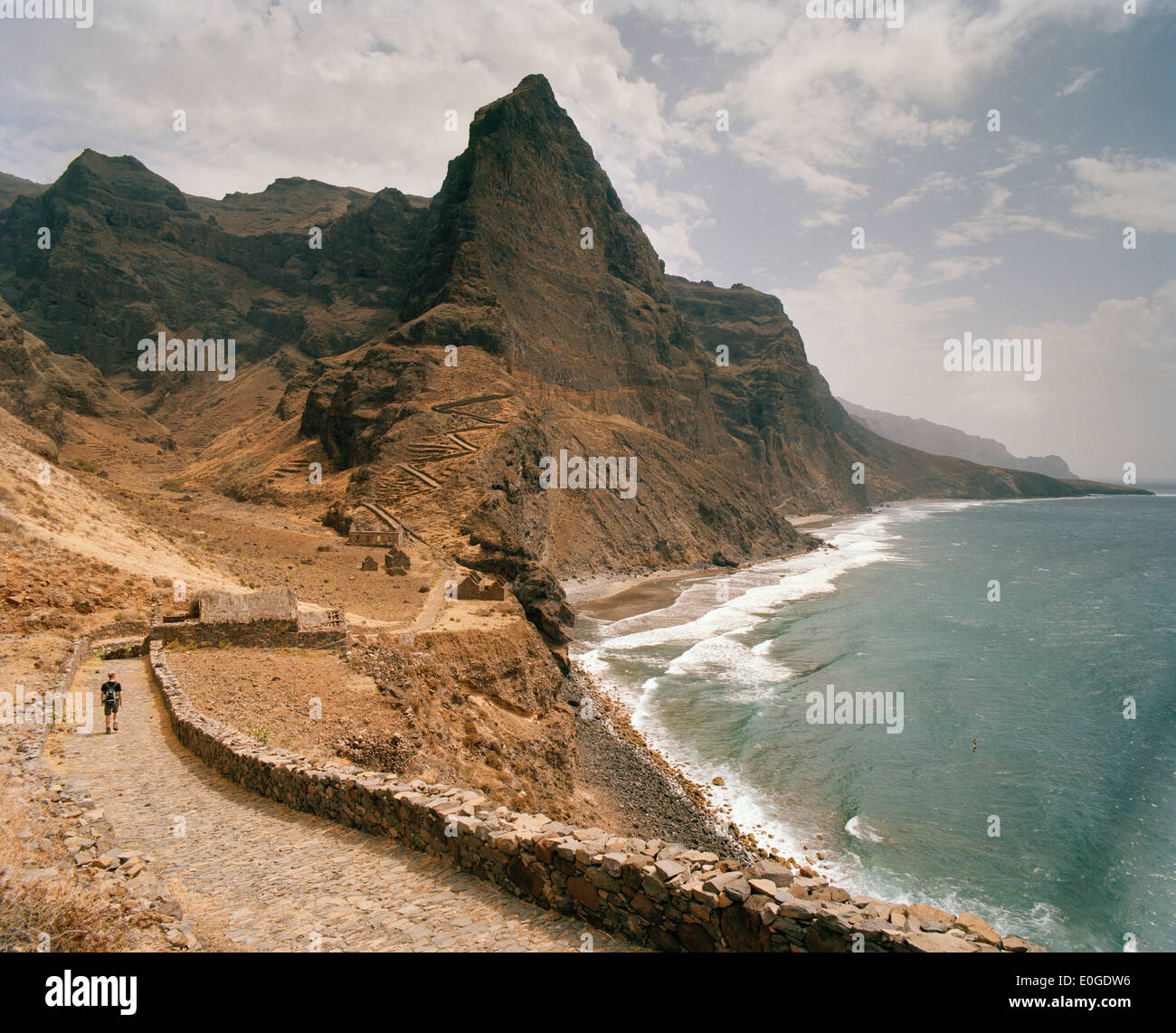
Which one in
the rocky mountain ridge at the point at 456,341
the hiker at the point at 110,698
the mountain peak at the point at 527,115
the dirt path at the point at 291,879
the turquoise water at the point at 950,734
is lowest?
the turquoise water at the point at 950,734

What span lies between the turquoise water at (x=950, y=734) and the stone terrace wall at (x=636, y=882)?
15.0 m

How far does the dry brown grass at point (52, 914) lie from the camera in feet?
14.1

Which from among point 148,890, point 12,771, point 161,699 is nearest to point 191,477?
point 161,699

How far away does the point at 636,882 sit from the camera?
21.0 ft

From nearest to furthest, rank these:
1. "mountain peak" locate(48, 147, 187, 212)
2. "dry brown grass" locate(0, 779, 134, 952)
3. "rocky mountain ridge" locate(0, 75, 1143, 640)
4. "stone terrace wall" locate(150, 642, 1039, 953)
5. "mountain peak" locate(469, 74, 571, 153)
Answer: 1. "dry brown grass" locate(0, 779, 134, 952)
2. "stone terrace wall" locate(150, 642, 1039, 953)
3. "rocky mountain ridge" locate(0, 75, 1143, 640)
4. "mountain peak" locate(469, 74, 571, 153)
5. "mountain peak" locate(48, 147, 187, 212)

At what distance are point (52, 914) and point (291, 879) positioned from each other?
10.3 feet

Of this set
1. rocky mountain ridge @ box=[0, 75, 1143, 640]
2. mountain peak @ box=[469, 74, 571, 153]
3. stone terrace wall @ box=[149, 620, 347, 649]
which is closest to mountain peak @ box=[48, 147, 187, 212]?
rocky mountain ridge @ box=[0, 75, 1143, 640]

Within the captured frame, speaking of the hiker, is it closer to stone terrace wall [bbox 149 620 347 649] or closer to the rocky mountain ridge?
stone terrace wall [bbox 149 620 347 649]

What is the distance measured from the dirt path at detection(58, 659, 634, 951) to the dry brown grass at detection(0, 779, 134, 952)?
3.88 ft

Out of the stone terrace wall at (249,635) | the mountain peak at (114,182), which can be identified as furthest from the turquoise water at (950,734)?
the mountain peak at (114,182)

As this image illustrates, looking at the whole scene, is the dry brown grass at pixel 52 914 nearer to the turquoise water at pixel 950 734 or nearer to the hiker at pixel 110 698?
the hiker at pixel 110 698

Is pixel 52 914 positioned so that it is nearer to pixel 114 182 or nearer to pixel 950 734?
pixel 950 734

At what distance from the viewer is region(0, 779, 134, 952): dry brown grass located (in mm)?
4309

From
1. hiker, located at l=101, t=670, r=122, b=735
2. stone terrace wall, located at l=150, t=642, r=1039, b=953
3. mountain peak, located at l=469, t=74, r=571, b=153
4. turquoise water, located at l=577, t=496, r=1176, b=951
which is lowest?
turquoise water, located at l=577, t=496, r=1176, b=951
